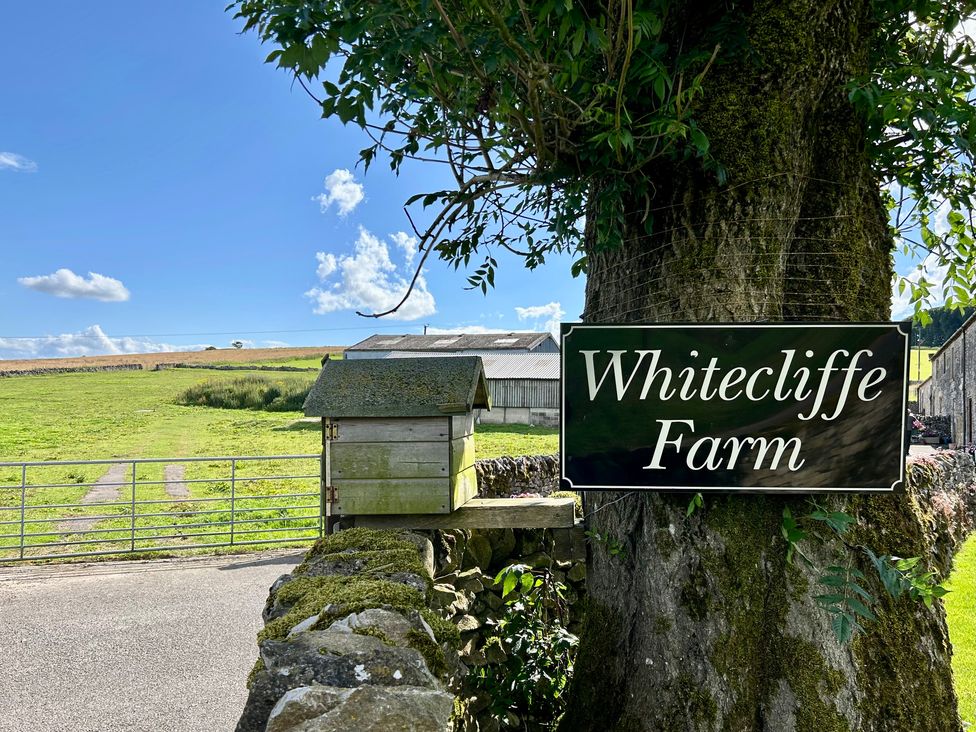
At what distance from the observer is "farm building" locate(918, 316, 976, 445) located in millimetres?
20297

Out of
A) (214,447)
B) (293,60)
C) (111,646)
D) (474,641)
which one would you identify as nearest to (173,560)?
(111,646)

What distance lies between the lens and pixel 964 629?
18.7 ft

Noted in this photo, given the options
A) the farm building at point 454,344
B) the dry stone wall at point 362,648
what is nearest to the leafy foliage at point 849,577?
the dry stone wall at point 362,648

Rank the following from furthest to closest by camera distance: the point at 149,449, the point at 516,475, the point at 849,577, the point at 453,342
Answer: the point at 453,342 → the point at 149,449 → the point at 516,475 → the point at 849,577

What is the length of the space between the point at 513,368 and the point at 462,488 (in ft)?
86.7

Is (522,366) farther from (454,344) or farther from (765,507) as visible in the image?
(765,507)

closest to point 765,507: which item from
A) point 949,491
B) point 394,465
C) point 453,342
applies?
point 394,465

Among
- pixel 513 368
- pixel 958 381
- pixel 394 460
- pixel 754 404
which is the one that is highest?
pixel 513 368

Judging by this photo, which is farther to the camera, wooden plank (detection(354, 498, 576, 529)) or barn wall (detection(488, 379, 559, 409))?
barn wall (detection(488, 379, 559, 409))

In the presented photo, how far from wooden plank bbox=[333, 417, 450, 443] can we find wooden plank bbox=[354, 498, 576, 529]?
399mm

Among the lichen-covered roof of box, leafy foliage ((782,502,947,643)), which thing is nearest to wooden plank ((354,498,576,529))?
the lichen-covered roof of box

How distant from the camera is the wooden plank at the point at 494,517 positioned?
303 centimetres

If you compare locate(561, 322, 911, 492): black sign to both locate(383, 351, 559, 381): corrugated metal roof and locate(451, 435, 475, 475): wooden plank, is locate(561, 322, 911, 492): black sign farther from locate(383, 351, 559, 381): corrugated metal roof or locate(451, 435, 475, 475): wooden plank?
locate(383, 351, 559, 381): corrugated metal roof

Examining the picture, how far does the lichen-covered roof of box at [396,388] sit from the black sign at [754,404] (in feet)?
2.44
